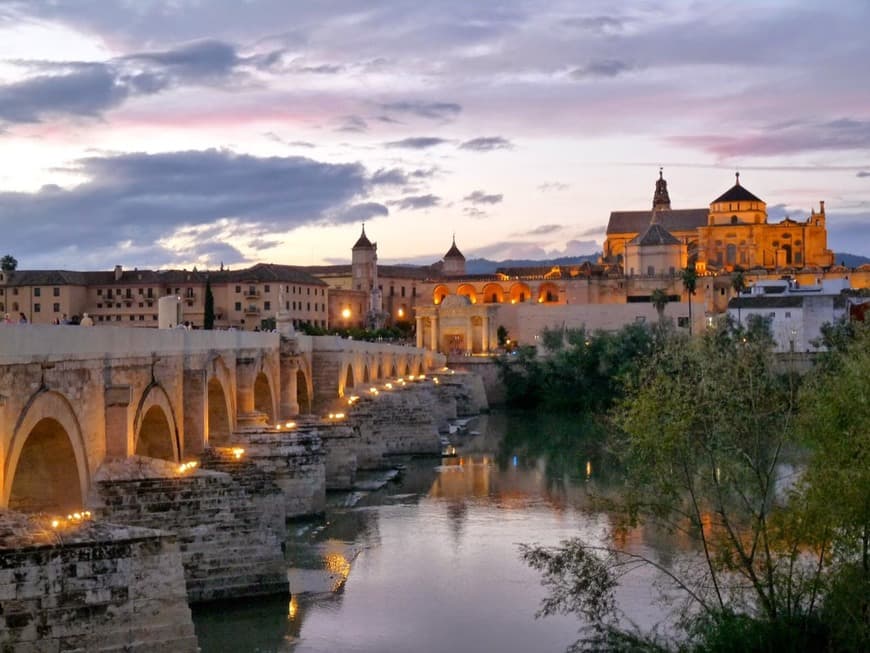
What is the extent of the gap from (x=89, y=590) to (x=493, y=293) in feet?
271

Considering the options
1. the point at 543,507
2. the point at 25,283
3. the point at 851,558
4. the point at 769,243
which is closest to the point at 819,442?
the point at 851,558

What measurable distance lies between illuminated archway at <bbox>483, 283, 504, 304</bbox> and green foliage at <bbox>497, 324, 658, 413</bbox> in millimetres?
32043

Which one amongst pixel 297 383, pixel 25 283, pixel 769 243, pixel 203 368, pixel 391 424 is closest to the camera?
pixel 203 368

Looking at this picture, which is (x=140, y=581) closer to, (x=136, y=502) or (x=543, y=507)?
(x=136, y=502)

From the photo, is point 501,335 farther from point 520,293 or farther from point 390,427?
point 390,427

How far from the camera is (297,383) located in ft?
103

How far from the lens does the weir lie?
959 cm

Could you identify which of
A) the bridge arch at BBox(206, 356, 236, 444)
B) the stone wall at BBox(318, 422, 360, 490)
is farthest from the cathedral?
the bridge arch at BBox(206, 356, 236, 444)

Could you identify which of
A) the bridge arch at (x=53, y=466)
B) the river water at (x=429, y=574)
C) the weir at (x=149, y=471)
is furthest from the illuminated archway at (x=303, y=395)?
the bridge arch at (x=53, y=466)

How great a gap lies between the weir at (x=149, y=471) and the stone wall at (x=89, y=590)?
0.01 m

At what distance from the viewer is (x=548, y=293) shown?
293ft

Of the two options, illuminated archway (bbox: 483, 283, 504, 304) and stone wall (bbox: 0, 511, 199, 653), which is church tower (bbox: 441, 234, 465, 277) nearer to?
illuminated archway (bbox: 483, 283, 504, 304)

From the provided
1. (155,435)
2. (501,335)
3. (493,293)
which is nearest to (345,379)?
(155,435)

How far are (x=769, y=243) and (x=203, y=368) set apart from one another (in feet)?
261
